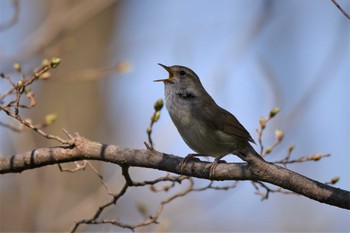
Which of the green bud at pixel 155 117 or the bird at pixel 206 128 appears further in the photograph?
the bird at pixel 206 128

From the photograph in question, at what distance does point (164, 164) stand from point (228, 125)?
134 cm

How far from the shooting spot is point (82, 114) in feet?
28.1

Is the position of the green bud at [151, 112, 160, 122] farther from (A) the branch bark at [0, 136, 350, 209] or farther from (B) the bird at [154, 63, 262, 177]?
(B) the bird at [154, 63, 262, 177]

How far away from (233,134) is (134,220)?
4611mm

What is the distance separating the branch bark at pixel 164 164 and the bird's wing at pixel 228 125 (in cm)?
91

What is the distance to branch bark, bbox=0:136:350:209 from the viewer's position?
11.0 ft

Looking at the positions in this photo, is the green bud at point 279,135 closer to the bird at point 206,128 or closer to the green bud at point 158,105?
the bird at point 206,128

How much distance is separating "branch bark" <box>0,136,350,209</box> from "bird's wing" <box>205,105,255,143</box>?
91 cm

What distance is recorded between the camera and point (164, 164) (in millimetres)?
3713

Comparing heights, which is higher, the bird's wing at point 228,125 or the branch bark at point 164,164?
the bird's wing at point 228,125

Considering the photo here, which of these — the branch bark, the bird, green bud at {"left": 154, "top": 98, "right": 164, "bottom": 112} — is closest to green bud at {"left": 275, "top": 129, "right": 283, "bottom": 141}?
the bird

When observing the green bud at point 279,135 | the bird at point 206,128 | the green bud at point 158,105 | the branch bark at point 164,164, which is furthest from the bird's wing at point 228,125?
the green bud at point 158,105

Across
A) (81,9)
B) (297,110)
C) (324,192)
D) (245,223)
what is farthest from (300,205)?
(324,192)

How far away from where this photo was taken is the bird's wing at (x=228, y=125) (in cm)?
476
